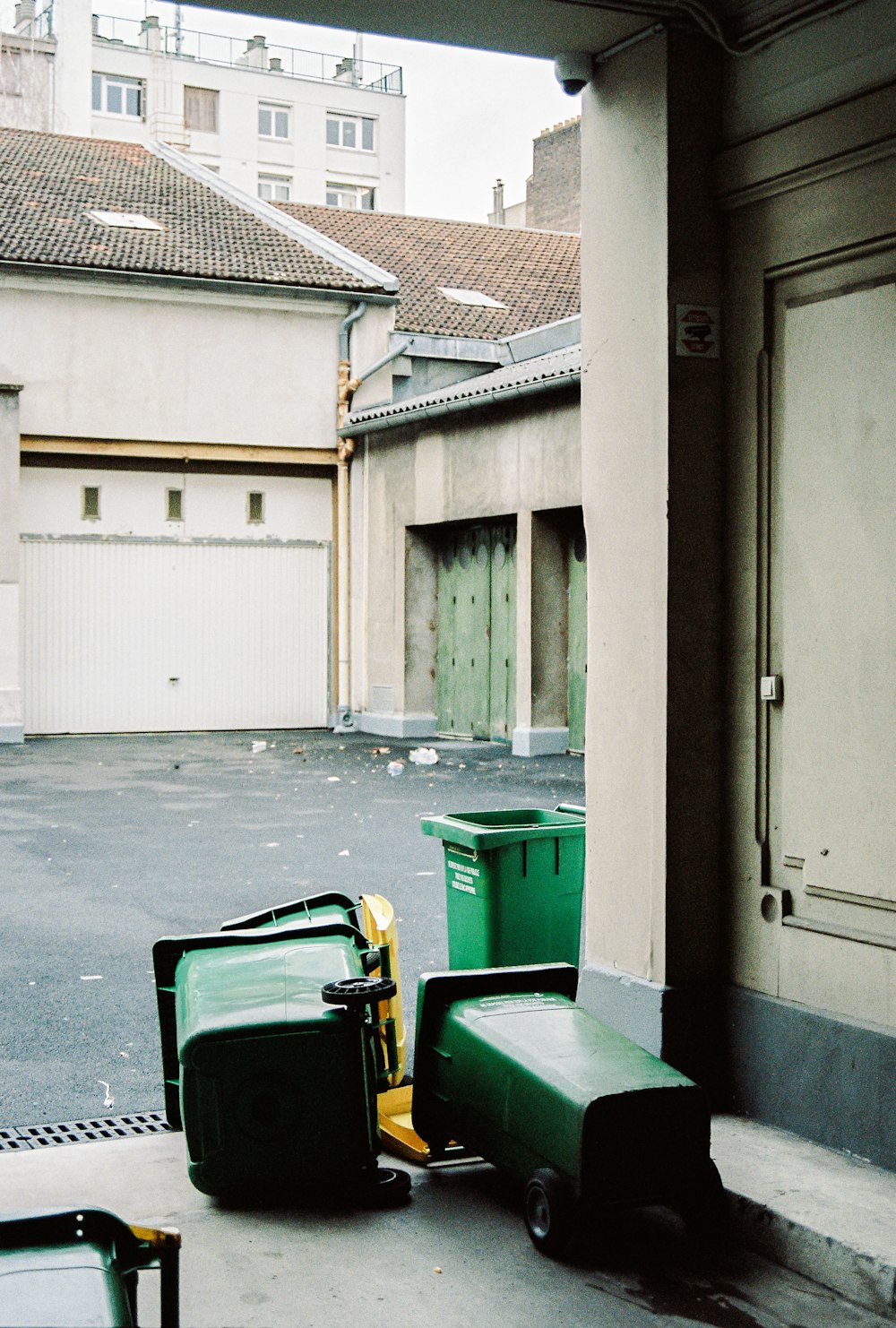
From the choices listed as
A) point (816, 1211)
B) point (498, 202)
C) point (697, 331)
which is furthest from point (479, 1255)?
point (498, 202)

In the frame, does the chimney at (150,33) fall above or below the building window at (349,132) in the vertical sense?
above

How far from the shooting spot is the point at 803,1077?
16.8 ft

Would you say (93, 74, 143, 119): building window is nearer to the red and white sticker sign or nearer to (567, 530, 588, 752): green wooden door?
(567, 530, 588, 752): green wooden door

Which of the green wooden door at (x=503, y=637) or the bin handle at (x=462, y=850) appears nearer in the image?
the bin handle at (x=462, y=850)

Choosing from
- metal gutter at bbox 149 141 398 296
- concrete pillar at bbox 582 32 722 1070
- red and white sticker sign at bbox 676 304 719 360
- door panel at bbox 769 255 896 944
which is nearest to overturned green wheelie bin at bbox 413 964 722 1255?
concrete pillar at bbox 582 32 722 1070

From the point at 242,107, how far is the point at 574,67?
178 feet

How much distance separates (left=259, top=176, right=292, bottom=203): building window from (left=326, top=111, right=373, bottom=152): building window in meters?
2.31

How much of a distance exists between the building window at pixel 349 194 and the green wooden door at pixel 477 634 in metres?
38.2

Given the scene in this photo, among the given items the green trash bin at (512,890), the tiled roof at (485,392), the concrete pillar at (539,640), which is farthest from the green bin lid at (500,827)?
the concrete pillar at (539,640)

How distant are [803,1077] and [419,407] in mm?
16145

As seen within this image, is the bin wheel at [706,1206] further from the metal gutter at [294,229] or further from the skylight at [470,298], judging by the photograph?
the skylight at [470,298]

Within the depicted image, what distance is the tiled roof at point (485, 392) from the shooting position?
17562 mm

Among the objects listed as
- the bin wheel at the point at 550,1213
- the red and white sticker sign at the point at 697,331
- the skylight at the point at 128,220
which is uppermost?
the skylight at the point at 128,220

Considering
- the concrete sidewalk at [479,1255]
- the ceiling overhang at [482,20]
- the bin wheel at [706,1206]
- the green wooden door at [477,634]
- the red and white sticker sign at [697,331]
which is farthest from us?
the green wooden door at [477,634]
